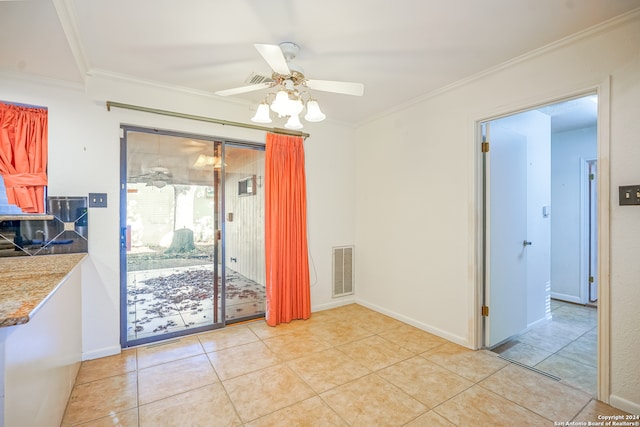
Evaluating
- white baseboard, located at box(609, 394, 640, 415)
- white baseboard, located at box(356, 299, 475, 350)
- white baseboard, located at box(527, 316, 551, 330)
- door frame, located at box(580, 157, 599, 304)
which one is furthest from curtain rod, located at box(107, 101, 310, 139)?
door frame, located at box(580, 157, 599, 304)

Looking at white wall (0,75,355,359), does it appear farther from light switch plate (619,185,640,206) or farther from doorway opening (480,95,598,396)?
light switch plate (619,185,640,206)

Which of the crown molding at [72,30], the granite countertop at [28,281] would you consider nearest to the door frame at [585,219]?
the granite countertop at [28,281]

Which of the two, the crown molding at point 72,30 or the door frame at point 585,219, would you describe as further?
the door frame at point 585,219

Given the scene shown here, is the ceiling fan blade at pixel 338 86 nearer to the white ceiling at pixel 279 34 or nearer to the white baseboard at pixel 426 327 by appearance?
the white ceiling at pixel 279 34

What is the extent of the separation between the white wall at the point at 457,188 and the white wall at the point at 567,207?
266cm

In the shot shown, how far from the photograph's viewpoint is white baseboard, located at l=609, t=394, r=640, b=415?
181 centimetres

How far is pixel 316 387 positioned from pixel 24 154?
118 inches

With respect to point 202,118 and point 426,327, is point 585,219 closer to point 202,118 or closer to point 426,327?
point 426,327

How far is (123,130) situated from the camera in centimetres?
271

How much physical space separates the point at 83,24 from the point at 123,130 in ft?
3.14

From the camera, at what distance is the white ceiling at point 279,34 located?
1.76 meters

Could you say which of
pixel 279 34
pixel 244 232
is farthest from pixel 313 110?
pixel 244 232

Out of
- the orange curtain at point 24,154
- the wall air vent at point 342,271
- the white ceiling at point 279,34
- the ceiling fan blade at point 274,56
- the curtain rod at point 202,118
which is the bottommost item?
the wall air vent at point 342,271

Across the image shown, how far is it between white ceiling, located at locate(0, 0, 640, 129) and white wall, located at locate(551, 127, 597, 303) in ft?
9.49
